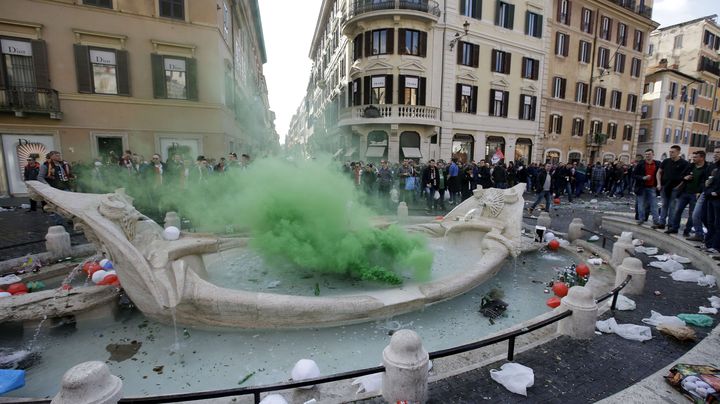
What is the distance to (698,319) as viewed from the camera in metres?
4.27

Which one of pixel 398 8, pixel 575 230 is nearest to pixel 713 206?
pixel 575 230

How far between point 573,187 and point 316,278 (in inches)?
698

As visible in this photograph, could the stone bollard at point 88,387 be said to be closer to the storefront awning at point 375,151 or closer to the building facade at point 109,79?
the building facade at point 109,79

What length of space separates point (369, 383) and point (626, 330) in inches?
124

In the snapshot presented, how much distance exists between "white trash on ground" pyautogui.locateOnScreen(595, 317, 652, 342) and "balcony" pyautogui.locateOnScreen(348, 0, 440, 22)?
70.1 ft

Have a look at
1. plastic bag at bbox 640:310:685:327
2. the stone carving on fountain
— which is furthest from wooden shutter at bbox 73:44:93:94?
plastic bag at bbox 640:310:685:327

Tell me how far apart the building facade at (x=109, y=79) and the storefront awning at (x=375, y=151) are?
9.11 meters

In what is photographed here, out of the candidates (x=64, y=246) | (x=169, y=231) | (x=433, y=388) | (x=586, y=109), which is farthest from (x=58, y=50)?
(x=586, y=109)

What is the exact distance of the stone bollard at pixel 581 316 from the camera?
3.84 metres

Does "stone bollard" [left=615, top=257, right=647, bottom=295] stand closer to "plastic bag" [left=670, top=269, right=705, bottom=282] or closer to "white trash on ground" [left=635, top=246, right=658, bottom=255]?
"plastic bag" [left=670, top=269, right=705, bottom=282]

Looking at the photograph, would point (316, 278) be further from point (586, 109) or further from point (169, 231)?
point (586, 109)

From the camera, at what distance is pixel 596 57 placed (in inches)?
1195

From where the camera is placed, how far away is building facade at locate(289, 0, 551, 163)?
22.1 metres

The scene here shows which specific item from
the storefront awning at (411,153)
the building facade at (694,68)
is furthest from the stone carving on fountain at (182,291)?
the building facade at (694,68)
